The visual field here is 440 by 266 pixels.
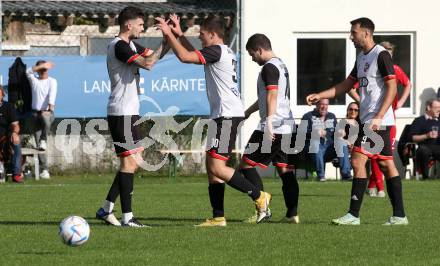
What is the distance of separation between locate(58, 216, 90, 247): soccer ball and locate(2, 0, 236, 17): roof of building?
1663 cm

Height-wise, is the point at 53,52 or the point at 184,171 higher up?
the point at 53,52

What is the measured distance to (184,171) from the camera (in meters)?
25.1

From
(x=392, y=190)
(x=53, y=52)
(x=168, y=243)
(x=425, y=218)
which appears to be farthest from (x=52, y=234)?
(x=53, y=52)

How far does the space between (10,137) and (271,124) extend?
10855 mm

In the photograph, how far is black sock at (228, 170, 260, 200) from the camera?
12.1 m

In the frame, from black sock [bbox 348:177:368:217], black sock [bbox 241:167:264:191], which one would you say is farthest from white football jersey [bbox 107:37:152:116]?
black sock [bbox 348:177:368:217]

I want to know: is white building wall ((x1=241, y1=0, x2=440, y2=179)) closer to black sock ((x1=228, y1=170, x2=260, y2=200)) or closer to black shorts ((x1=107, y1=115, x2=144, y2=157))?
black sock ((x1=228, y1=170, x2=260, y2=200))

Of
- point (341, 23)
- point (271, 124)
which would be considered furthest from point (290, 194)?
point (341, 23)

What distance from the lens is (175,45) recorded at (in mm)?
11531

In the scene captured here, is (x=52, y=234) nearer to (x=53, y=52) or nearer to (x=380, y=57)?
(x=380, y=57)

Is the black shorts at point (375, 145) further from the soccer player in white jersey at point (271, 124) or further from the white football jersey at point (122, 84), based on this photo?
the white football jersey at point (122, 84)

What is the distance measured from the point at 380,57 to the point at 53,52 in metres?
15.0

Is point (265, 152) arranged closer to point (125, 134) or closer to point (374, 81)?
point (374, 81)

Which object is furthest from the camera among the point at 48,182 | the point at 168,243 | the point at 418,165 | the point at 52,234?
the point at 418,165
